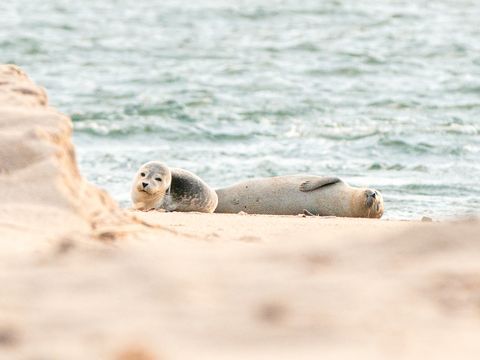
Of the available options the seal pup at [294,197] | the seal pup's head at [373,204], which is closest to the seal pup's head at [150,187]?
the seal pup at [294,197]

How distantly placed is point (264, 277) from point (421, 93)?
1265 cm

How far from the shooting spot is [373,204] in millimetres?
8195

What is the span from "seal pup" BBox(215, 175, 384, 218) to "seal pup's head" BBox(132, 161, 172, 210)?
492 millimetres

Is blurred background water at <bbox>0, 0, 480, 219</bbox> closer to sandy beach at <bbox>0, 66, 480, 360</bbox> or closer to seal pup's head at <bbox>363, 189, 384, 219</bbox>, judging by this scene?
seal pup's head at <bbox>363, 189, 384, 219</bbox>

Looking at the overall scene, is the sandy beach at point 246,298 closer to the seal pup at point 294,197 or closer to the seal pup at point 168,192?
the seal pup at point 168,192

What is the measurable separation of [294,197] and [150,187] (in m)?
1.12

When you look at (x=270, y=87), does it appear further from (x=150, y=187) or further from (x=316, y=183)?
(x=150, y=187)

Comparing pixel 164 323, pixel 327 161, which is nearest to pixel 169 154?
pixel 327 161

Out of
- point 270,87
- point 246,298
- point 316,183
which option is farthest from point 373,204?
point 270,87

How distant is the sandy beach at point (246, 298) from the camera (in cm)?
235

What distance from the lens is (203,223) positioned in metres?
6.36

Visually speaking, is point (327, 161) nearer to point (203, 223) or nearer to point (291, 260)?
point (203, 223)

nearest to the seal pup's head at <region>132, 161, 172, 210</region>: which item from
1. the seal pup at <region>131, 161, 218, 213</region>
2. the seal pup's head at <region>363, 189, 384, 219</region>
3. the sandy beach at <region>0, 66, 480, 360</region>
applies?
the seal pup at <region>131, 161, 218, 213</region>

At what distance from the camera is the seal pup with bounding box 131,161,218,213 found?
8281 millimetres
